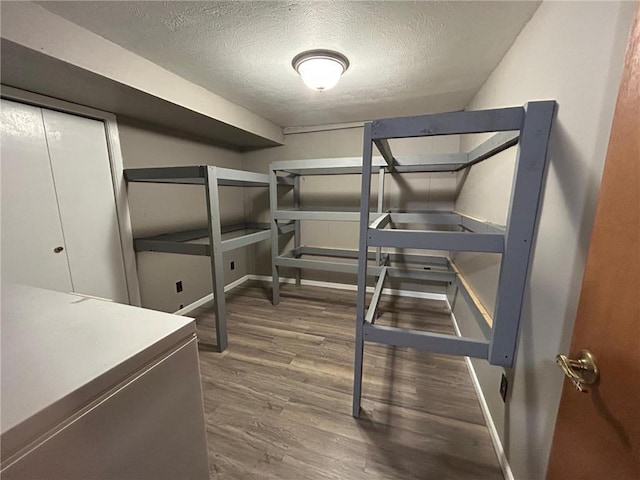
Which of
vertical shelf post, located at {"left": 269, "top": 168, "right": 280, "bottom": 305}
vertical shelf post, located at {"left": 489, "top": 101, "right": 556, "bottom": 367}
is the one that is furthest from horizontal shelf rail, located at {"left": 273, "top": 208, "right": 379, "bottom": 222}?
vertical shelf post, located at {"left": 489, "top": 101, "right": 556, "bottom": 367}

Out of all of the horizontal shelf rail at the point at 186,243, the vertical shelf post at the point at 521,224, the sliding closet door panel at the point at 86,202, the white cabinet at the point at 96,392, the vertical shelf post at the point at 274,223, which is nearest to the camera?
the white cabinet at the point at 96,392

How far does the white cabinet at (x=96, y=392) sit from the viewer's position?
1.41 ft

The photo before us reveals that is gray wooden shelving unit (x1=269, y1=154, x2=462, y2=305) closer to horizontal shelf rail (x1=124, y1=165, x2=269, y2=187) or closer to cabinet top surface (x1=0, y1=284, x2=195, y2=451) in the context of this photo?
horizontal shelf rail (x1=124, y1=165, x2=269, y2=187)

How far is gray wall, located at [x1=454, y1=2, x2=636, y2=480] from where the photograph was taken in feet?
2.42

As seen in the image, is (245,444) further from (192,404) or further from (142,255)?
(142,255)

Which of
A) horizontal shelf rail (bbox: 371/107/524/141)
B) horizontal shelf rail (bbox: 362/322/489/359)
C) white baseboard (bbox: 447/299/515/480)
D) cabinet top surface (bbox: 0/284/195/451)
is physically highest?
horizontal shelf rail (bbox: 371/107/524/141)

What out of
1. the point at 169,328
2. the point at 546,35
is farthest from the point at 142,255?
the point at 546,35

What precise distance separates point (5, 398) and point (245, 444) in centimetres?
124

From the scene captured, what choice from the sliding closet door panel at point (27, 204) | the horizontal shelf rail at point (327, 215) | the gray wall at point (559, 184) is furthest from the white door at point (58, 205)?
the gray wall at point (559, 184)

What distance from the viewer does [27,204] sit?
1.67 meters

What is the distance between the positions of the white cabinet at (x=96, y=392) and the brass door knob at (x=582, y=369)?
3.34 ft

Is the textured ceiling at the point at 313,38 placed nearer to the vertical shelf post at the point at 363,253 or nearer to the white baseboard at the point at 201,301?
the vertical shelf post at the point at 363,253

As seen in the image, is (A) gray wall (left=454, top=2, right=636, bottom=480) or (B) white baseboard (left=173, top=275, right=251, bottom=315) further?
(B) white baseboard (left=173, top=275, right=251, bottom=315)

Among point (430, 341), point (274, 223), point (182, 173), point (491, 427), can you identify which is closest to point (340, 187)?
point (274, 223)
